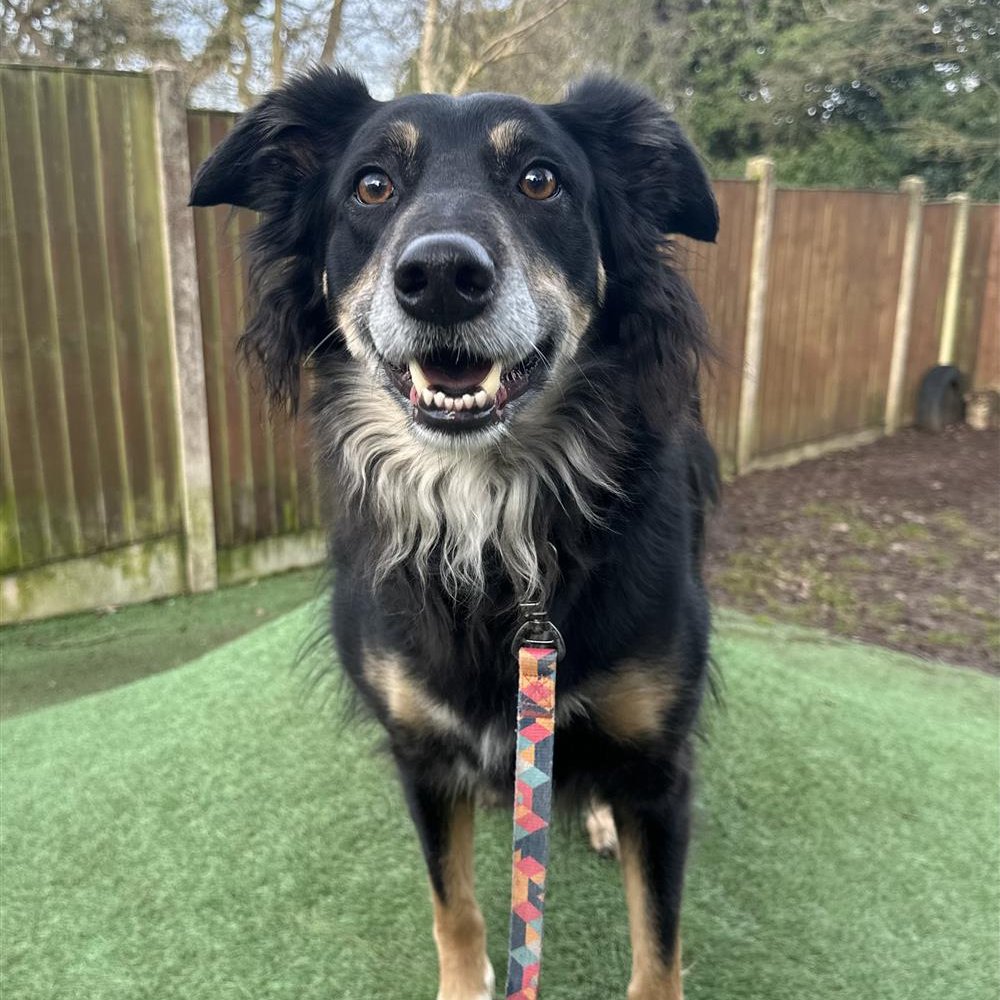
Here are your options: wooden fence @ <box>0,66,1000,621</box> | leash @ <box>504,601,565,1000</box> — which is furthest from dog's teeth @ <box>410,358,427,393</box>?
wooden fence @ <box>0,66,1000,621</box>

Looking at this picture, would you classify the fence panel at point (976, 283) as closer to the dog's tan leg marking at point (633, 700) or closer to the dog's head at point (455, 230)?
the dog's head at point (455, 230)

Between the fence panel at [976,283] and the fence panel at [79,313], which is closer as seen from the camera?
the fence panel at [79,313]

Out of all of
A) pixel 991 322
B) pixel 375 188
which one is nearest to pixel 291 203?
pixel 375 188

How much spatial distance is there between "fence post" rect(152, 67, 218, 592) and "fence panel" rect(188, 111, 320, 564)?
3.1 inches

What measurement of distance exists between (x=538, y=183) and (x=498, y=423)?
1.84 feet

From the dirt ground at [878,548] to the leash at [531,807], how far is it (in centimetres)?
356

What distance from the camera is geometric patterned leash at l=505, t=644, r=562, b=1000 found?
63.9 inches

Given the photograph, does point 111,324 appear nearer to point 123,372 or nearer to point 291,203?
point 123,372

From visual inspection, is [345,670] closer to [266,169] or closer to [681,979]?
[681,979]

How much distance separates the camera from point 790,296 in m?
7.60

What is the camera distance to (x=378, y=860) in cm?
244

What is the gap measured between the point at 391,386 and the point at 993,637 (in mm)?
4231

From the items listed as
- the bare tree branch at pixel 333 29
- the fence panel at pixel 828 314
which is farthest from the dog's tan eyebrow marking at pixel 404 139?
the bare tree branch at pixel 333 29

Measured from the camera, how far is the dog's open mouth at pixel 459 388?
171cm
